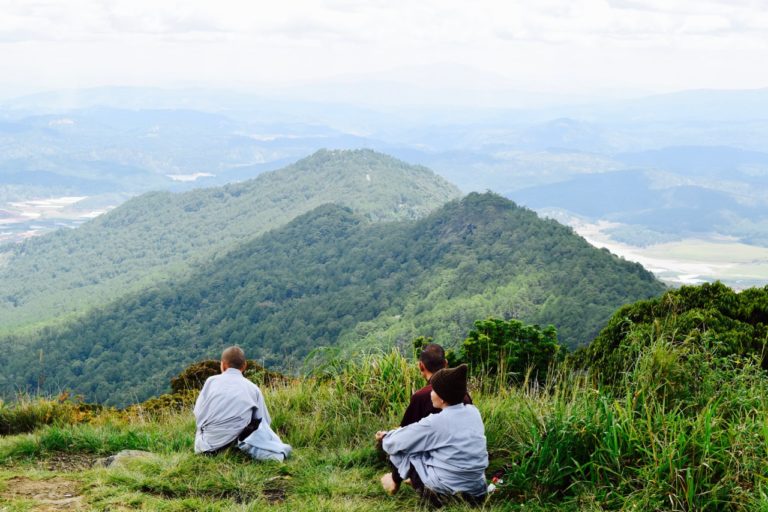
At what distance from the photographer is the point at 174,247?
129750 millimetres

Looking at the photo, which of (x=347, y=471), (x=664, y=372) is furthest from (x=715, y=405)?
(x=347, y=471)

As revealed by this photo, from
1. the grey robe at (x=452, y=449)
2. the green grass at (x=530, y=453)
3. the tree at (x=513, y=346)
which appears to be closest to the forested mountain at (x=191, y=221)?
the tree at (x=513, y=346)

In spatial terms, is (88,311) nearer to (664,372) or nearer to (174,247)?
(174,247)

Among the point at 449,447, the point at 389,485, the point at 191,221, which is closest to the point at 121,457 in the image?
the point at 389,485

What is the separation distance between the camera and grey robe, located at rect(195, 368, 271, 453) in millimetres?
6090

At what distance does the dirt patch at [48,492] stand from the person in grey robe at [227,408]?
116 centimetres

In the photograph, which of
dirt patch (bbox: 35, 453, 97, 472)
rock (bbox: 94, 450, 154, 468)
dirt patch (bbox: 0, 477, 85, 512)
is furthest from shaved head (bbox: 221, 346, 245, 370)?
dirt patch (bbox: 0, 477, 85, 512)

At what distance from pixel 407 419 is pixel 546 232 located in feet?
213

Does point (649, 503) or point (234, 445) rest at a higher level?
point (649, 503)

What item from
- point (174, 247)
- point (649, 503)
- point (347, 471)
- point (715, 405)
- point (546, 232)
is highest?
point (715, 405)

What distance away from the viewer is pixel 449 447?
508 cm

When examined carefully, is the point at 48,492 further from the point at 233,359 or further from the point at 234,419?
the point at 233,359

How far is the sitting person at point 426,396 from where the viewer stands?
5.39m

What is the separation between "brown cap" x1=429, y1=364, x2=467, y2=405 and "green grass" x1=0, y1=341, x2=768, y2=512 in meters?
0.73
